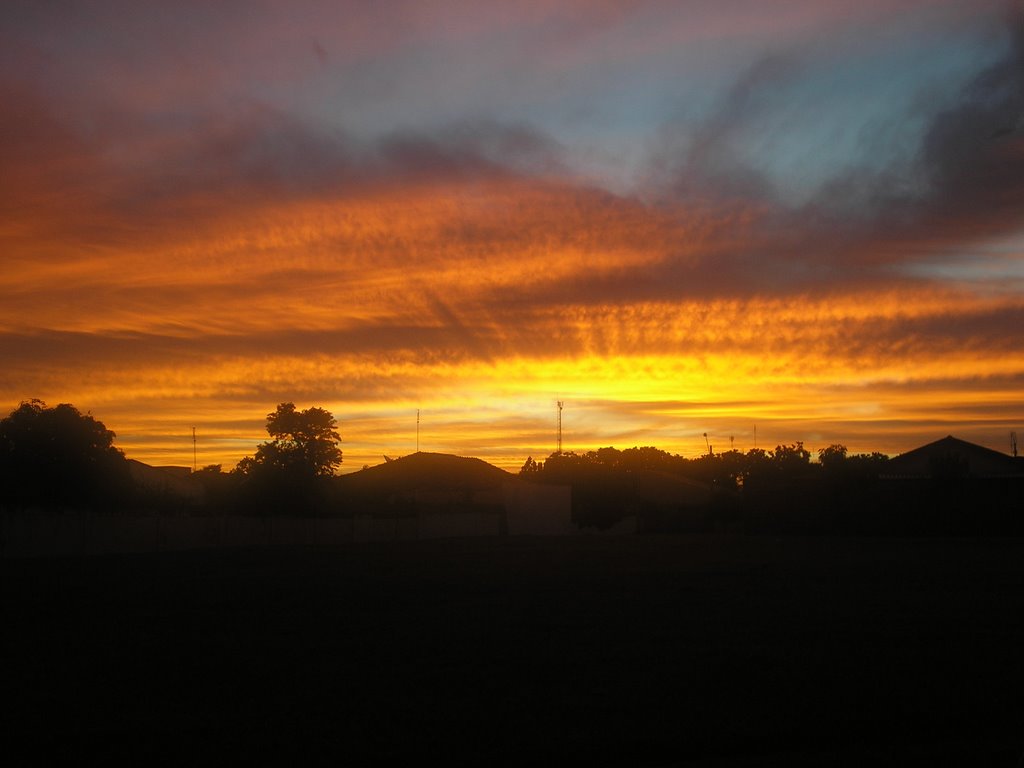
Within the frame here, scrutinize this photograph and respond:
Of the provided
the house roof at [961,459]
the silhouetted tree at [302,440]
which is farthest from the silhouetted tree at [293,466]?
the house roof at [961,459]

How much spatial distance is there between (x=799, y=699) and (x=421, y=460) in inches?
4547

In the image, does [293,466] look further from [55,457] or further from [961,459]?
[961,459]

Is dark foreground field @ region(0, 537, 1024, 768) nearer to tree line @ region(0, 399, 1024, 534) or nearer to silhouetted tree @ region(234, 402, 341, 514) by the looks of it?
tree line @ region(0, 399, 1024, 534)

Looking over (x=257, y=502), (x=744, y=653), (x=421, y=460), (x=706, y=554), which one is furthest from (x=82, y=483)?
(x=421, y=460)

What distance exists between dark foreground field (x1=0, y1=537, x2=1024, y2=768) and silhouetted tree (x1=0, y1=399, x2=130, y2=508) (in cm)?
3584

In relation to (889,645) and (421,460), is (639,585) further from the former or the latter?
(421,460)

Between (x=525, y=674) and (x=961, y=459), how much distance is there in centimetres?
8439

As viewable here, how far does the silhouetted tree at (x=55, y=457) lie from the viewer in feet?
196

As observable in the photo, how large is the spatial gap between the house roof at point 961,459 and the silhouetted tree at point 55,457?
61941mm

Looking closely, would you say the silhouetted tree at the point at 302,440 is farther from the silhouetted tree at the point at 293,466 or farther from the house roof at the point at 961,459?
the house roof at the point at 961,459

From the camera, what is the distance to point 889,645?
15.7m

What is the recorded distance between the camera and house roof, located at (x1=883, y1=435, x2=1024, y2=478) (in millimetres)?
93000

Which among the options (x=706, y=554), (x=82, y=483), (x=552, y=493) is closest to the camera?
(x=706, y=554)

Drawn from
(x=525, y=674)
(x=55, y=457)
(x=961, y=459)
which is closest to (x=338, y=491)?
(x=55, y=457)
